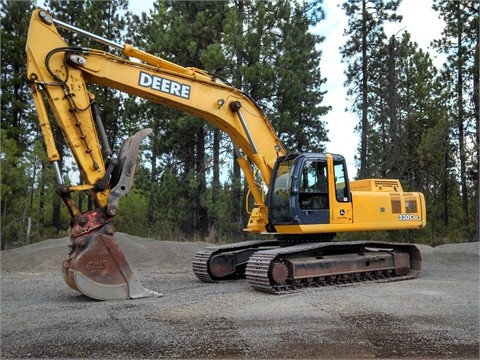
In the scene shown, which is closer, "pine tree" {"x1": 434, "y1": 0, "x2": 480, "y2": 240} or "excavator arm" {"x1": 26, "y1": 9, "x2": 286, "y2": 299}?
"excavator arm" {"x1": 26, "y1": 9, "x2": 286, "y2": 299}

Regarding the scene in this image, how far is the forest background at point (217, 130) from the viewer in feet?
56.5

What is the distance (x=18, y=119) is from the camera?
21.3 meters

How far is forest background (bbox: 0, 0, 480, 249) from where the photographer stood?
678 inches

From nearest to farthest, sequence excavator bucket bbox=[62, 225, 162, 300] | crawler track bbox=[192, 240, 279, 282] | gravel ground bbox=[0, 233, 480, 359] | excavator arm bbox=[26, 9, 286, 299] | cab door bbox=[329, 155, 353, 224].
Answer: gravel ground bbox=[0, 233, 480, 359] → excavator bucket bbox=[62, 225, 162, 300] → excavator arm bbox=[26, 9, 286, 299] → cab door bbox=[329, 155, 353, 224] → crawler track bbox=[192, 240, 279, 282]

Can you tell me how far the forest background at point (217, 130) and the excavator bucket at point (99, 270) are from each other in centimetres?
880

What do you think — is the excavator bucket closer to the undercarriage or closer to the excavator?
the excavator

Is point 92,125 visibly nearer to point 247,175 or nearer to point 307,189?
point 247,175

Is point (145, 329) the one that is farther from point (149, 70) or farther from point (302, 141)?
point (302, 141)

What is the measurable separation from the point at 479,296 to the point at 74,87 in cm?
702

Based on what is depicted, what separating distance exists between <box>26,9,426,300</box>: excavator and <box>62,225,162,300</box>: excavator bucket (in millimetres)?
14

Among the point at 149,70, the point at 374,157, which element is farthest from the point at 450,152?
the point at 149,70

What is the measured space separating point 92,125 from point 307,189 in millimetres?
3874

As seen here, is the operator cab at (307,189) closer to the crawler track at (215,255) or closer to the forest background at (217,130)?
the crawler track at (215,255)

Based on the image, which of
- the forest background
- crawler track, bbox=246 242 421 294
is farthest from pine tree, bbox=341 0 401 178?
crawler track, bbox=246 242 421 294
